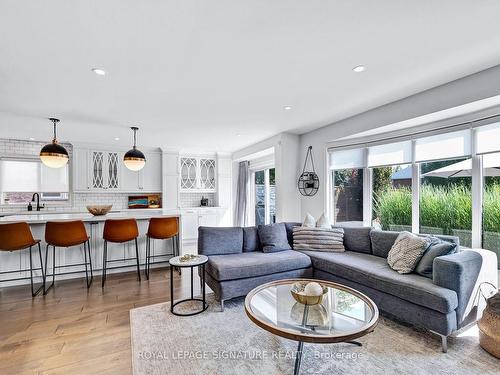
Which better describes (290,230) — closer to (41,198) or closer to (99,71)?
(99,71)

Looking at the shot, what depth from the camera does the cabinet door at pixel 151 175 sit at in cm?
639

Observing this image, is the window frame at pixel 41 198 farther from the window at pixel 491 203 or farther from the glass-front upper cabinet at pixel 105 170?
the window at pixel 491 203

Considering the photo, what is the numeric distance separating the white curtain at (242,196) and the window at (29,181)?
163 inches

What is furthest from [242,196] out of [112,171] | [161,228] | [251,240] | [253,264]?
[253,264]

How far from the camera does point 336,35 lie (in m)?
1.94

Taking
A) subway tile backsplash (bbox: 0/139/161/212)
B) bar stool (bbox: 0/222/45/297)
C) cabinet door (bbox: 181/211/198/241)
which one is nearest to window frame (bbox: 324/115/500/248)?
cabinet door (bbox: 181/211/198/241)

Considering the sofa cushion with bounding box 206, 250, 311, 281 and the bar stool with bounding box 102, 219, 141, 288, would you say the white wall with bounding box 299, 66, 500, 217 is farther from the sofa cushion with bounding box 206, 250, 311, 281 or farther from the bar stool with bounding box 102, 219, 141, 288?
the bar stool with bounding box 102, 219, 141, 288

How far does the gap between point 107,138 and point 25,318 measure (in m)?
→ 3.64

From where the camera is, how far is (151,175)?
6.50 meters

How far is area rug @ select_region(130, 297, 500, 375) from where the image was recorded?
1.87 metres

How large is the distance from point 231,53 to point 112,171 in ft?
16.6

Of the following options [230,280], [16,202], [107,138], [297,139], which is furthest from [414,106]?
[16,202]

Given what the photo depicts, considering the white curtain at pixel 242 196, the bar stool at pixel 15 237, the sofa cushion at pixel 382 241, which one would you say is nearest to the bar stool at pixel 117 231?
the bar stool at pixel 15 237

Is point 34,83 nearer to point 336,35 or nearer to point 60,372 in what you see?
point 60,372
